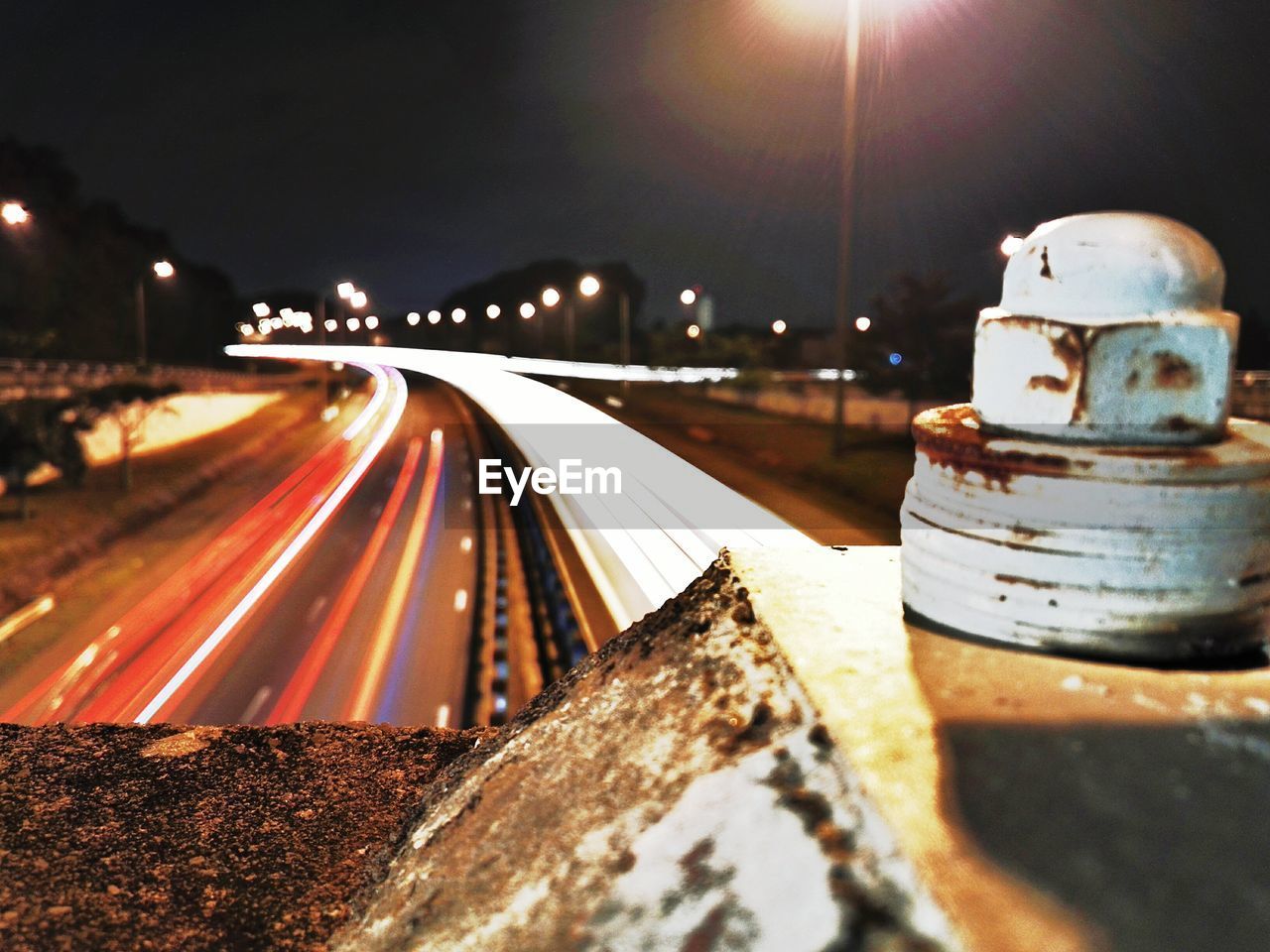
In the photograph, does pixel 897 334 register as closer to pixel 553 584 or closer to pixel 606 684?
pixel 553 584

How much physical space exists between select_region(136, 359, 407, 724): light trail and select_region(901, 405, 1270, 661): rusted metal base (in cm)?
865

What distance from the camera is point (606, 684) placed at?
2.81 meters

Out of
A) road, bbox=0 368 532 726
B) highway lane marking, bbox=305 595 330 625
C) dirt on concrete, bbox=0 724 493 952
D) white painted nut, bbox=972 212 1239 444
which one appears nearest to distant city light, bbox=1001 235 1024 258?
white painted nut, bbox=972 212 1239 444

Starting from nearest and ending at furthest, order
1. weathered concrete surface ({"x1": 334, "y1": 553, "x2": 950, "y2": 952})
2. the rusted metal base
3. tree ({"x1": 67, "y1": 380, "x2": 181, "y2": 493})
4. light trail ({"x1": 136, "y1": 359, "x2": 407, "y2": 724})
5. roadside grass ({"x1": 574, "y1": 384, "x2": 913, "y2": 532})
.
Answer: weathered concrete surface ({"x1": 334, "y1": 553, "x2": 950, "y2": 952}) < the rusted metal base < light trail ({"x1": 136, "y1": 359, "x2": 407, "y2": 724}) < roadside grass ({"x1": 574, "y1": 384, "x2": 913, "y2": 532}) < tree ({"x1": 67, "y1": 380, "x2": 181, "y2": 493})

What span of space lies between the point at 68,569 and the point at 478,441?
81.8 feet

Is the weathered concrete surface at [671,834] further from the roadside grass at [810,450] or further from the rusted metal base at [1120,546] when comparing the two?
the roadside grass at [810,450]

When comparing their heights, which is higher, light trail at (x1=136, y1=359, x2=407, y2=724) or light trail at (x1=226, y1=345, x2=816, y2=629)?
light trail at (x1=226, y1=345, x2=816, y2=629)

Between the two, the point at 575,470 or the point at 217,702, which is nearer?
the point at 217,702

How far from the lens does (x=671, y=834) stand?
1896 mm

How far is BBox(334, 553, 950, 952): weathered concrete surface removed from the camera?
1.61 metres

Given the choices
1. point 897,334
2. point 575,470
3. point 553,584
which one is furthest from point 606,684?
point 897,334

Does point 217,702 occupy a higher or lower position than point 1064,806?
lower

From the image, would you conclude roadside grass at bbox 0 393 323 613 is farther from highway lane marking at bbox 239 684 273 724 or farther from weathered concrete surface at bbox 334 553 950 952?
weathered concrete surface at bbox 334 553 950 952

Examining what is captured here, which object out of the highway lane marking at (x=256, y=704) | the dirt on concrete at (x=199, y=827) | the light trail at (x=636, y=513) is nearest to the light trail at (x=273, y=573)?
the highway lane marking at (x=256, y=704)
